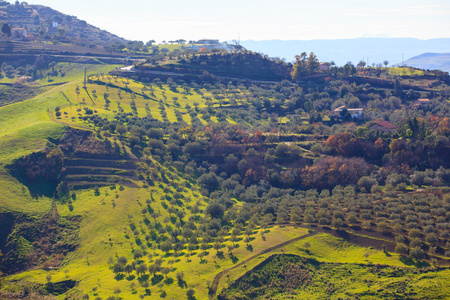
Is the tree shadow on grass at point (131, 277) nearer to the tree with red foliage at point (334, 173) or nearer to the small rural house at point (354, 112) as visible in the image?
the tree with red foliage at point (334, 173)

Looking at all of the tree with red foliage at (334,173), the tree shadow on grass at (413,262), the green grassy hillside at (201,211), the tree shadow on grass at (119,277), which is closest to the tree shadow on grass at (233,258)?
the green grassy hillside at (201,211)

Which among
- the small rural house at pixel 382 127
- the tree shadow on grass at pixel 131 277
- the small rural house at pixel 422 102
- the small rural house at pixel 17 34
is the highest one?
the small rural house at pixel 17 34

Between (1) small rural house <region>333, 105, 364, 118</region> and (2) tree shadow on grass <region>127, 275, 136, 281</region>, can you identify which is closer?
(2) tree shadow on grass <region>127, 275, 136, 281</region>

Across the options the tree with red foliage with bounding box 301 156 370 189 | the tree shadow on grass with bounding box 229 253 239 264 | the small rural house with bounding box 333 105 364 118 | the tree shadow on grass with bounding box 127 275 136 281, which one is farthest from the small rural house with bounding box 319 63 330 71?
the tree shadow on grass with bounding box 127 275 136 281

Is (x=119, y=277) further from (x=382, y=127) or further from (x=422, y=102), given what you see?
(x=422, y=102)

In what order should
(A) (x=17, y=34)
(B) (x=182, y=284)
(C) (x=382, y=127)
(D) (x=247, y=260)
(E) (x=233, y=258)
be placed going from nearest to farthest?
(B) (x=182, y=284) → (D) (x=247, y=260) → (E) (x=233, y=258) → (C) (x=382, y=127) → (A) (x=17, y=34)

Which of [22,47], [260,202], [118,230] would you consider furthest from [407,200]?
[22,47]

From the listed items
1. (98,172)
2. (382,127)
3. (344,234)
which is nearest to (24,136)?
(98,172)

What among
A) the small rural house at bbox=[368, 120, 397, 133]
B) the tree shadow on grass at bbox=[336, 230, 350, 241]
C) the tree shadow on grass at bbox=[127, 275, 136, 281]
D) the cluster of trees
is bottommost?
the tree shadow on grass at bbox=[127, 275, 136, 281]

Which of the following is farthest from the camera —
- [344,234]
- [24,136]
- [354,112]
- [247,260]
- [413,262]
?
[354,112]

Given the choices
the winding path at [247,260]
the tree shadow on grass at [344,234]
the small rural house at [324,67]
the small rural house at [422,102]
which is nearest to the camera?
the winding path at [247,260]

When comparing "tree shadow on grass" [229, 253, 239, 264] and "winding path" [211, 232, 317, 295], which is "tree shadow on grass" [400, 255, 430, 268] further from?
"tree shadow on grass" [229, 253, 239, 264]

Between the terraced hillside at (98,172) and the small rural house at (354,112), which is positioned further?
the small rural house at (354,112)
